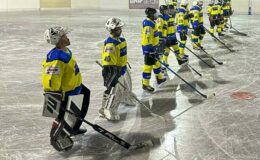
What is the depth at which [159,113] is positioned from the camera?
5332 millimetres

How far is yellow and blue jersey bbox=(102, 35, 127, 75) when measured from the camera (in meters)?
4.69

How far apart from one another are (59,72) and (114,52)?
1.20m

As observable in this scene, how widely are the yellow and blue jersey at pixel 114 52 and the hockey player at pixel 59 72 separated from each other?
707mm

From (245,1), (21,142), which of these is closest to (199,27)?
(21,142)

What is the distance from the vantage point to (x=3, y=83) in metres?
6.88

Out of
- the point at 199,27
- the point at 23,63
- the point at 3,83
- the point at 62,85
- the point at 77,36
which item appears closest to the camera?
the point at 62,85

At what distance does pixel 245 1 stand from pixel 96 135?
15999 millimetres

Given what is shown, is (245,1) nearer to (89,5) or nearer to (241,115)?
(89,5)

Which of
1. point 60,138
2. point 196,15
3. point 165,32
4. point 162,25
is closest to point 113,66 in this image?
point 60,138

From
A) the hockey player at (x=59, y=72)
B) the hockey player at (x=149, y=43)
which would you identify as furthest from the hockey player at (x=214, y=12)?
the hockey player at (x=59, y=72)

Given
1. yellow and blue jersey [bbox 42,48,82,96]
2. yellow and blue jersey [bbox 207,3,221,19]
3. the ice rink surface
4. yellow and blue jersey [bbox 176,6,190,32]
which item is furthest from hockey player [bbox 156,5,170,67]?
yellow and blue jersey [bbox 207,3,221,19]

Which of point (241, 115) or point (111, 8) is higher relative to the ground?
point (111, 8)

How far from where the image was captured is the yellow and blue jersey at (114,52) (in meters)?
4.69

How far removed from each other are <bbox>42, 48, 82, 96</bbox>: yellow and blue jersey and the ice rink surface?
0.78 meters
